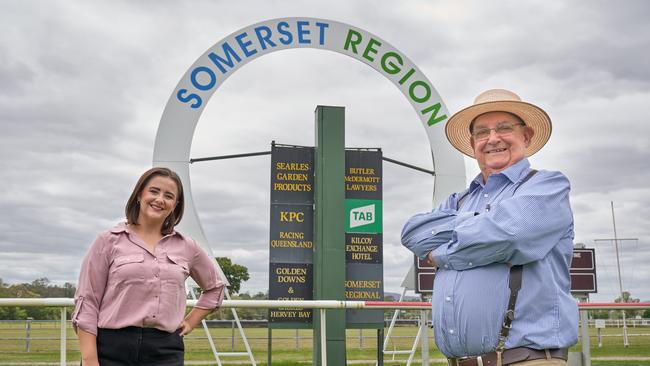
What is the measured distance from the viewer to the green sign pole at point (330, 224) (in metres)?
6.11

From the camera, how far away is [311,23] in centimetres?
680

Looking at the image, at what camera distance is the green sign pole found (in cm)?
611

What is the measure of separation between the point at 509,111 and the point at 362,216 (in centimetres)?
424

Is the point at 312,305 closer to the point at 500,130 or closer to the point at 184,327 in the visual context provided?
the point at 184,327

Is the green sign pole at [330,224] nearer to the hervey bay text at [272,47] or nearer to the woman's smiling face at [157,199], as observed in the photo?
the hervey bay text at [272,47]

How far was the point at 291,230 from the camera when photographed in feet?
21.2

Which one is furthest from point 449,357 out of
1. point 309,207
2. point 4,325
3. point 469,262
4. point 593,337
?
point 4,325

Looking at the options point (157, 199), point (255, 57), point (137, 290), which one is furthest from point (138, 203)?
point (255, 57)

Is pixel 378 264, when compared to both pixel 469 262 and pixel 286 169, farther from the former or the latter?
pixel 469 262

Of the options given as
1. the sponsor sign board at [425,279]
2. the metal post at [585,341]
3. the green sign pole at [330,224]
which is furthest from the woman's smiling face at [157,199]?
the sponsor sign board at [425,279]

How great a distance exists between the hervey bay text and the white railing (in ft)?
9.63

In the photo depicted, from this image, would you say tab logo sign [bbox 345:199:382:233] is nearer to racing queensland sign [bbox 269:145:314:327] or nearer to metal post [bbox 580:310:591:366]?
racing queensland sign [bbox 269:145:314:327]

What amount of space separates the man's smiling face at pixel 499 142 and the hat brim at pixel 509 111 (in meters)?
0.03

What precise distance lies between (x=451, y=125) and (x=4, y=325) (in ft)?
132
